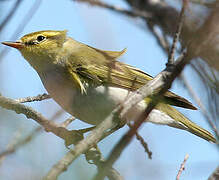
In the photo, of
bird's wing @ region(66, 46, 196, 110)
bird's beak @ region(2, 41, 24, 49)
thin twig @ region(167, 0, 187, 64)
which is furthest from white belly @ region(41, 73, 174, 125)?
thin twig @ region(167, 0, 187, 64)

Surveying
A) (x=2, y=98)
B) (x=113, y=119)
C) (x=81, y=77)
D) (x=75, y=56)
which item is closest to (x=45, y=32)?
(x=75, y=56)

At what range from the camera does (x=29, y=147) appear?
5.95 feet

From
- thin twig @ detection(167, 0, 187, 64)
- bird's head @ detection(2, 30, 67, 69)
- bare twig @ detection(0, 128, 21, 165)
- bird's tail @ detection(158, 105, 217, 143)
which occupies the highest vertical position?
thin twig @ detection(167, 0, 187, 64)

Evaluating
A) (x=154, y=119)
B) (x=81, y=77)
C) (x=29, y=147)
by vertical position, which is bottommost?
(x=154, y=119)

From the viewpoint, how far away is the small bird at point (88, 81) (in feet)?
12.9

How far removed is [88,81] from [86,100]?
346mm

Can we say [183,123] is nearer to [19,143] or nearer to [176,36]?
[176,36]

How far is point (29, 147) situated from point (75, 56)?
2718 millimetres

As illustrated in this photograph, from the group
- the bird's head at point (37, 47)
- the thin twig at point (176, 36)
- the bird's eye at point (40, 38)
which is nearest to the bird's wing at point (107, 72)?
the bird's head at point (37, 47)

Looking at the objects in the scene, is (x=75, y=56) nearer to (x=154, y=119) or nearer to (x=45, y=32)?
→ (x=45, y=32)

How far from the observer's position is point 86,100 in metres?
3.90

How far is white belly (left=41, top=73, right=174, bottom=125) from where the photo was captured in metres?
3.91

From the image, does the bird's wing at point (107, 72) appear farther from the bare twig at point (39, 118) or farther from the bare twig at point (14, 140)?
the bare twig at point (14, 140)

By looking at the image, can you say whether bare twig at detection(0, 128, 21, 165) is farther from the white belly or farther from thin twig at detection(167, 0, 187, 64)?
the white belly
